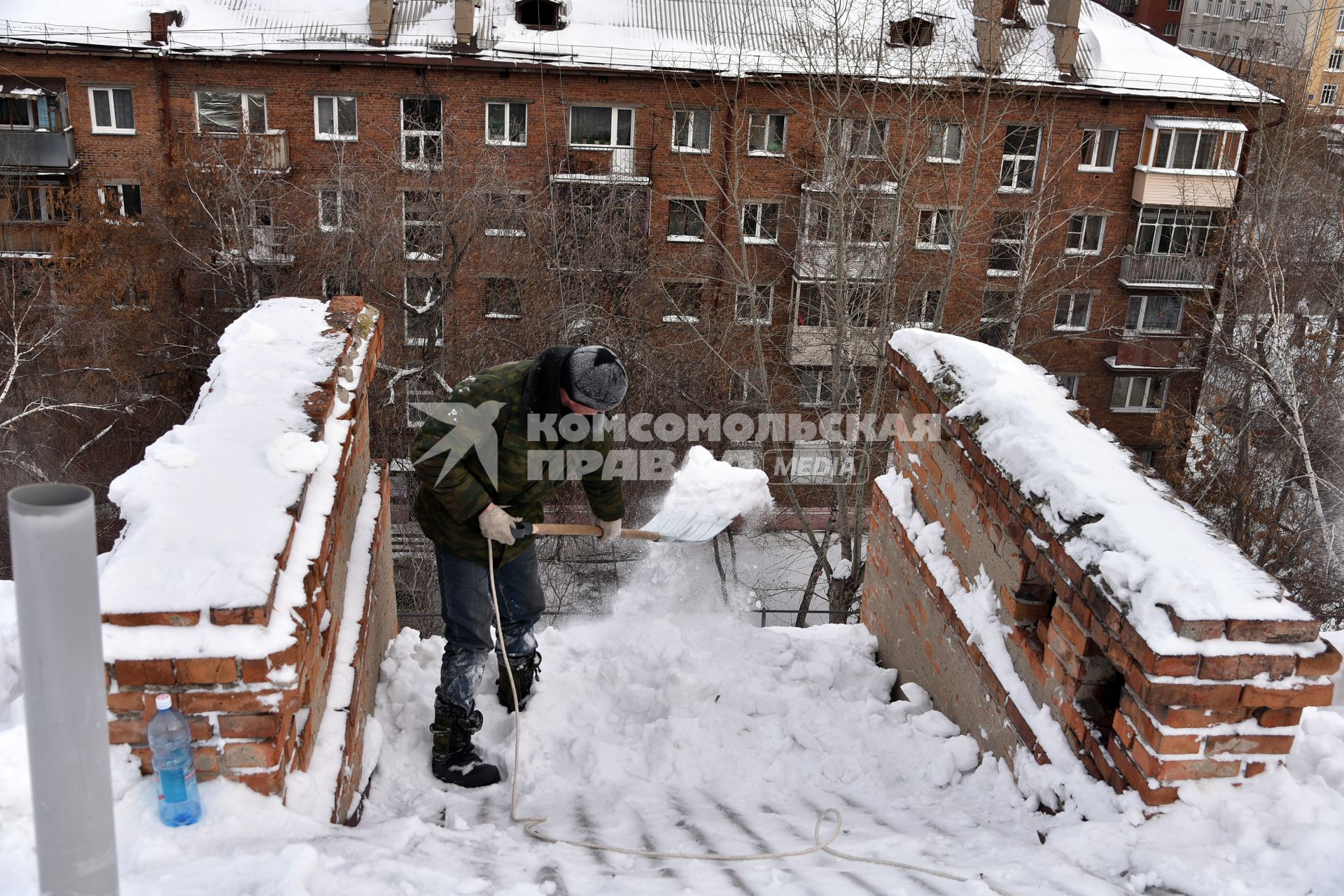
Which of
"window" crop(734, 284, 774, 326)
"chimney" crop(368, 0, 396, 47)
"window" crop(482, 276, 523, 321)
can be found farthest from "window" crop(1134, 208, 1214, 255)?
"chimney" crop(368, 0, 396, 47)

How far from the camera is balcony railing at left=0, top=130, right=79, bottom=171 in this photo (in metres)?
17.6

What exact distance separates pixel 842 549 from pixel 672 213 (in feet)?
29.5

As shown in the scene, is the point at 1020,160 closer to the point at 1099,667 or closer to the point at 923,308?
the point at 923,308

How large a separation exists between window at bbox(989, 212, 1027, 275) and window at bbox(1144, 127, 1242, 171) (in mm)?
3409

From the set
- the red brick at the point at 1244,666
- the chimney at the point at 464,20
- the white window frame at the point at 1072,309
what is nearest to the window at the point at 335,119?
the chimney at the point at 464,20

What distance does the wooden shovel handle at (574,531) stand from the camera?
391cm

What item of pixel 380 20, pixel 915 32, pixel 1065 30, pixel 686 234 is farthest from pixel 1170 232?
pixel 380 20

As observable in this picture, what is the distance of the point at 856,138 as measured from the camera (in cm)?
1705

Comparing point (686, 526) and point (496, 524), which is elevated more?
point (496, 524)

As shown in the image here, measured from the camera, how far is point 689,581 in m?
17.7

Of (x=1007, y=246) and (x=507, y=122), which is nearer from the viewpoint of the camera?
(x=507, y=122)

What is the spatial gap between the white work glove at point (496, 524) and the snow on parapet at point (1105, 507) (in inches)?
71.7

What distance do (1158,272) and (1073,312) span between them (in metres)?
1.95

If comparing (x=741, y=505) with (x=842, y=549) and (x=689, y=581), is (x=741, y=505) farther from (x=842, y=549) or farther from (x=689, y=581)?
(x=689, y=581)
